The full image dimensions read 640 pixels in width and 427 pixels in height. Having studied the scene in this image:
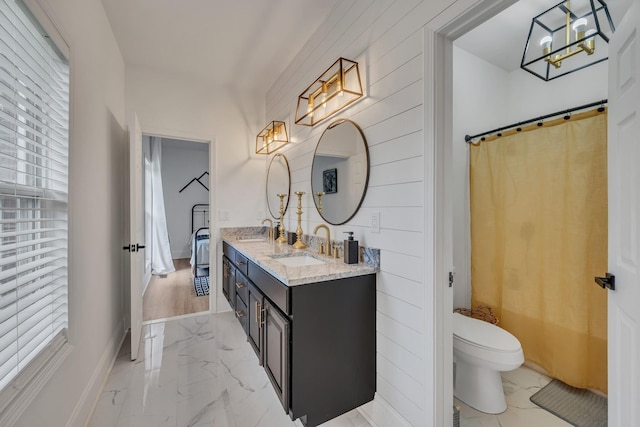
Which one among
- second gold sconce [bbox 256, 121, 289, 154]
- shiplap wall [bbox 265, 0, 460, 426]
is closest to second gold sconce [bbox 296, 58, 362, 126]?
shiplap wall [bbox 265, 0, 460, 426]

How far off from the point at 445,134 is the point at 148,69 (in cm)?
317

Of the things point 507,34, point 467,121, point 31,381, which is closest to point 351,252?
point 31,381

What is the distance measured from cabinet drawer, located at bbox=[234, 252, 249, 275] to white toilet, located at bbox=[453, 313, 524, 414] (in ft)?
5.05

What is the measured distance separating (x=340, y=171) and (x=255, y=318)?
3.91 ft

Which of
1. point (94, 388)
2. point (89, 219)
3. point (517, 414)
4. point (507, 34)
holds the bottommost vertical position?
point (517, 414)

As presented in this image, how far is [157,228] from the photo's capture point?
5.23 meters

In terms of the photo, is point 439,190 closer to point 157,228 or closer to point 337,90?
point 337,90

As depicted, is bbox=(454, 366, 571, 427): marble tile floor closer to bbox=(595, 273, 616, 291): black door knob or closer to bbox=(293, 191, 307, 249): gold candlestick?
bbox=(595, 273, 616, 291): black door knob

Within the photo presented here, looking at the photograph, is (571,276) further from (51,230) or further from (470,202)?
(51,230)

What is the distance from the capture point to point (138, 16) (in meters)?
2.16

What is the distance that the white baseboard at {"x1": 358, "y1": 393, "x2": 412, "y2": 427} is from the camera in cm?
146

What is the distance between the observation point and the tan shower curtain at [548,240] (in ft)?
5.95

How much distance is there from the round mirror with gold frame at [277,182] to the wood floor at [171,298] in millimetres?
1495

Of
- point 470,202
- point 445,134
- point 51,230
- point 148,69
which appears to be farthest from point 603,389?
point 148,69
